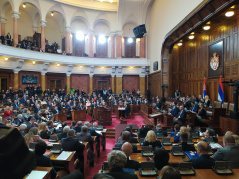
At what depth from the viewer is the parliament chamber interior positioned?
2553 mm

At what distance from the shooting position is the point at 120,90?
18922 mm

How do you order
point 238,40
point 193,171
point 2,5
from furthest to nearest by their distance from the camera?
point 2,5 → point 238,40 → point 193,171

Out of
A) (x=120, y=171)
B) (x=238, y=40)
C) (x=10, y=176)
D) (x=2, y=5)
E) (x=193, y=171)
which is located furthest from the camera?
(x=2, y=5)

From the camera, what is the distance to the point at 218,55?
8.34m

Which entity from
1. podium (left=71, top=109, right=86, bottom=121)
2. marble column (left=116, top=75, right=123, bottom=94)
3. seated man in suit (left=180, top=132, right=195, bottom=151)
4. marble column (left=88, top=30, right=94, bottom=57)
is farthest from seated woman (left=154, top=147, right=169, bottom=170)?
marble column (left=88, top=30, right=94, bottom=57)

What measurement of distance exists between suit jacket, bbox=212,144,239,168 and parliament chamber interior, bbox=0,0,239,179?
15 millimetres

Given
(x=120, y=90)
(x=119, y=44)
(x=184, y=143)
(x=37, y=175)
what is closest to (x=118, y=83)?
(x=120, y=90)

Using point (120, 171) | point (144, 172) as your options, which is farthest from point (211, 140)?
point (120, 171)

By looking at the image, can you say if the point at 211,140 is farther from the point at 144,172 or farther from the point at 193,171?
the point at 144,172

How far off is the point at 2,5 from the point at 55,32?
18.5ft

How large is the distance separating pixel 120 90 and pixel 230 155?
16349 millimetres

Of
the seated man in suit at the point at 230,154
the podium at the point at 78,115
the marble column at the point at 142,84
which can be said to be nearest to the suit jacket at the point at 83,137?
the seated man in suit at the point at 230,154

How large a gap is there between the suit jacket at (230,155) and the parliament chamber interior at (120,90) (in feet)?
0.05

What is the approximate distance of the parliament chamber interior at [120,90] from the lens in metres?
2.55
